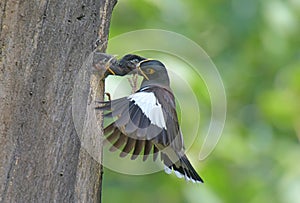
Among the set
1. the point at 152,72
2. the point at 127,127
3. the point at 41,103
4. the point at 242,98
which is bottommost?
the point at 127,127

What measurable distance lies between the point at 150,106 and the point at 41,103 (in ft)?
1.00

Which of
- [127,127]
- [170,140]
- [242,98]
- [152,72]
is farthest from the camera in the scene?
[242,98]

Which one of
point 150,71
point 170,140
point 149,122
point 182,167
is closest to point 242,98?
point 182,167

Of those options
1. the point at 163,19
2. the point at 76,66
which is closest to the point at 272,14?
the point at 163,19

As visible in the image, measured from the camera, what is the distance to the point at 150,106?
2.67 meters

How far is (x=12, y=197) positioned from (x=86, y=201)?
0.25 m

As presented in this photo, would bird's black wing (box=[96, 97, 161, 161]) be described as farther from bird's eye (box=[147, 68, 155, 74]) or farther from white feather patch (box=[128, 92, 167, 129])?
bird's eye (box=[147, 68, 155, 74])

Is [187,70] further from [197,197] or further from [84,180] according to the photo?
[84,180]

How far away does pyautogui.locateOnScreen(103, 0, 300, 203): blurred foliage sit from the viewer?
184 inches

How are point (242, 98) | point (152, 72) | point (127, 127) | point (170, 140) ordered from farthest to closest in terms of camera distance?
point (242, 98), point (152, 72), point (170, 140), point (127, 127)

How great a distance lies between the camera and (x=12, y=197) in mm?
2602

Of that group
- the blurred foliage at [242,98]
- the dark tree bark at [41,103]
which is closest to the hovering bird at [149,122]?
the dark tree bark at [41,103]

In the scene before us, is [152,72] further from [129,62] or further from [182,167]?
[182,167]

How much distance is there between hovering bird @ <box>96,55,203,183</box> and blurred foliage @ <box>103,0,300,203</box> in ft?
4.52
